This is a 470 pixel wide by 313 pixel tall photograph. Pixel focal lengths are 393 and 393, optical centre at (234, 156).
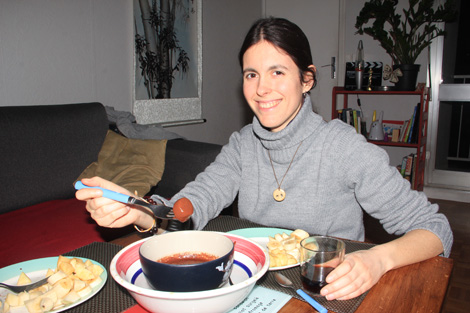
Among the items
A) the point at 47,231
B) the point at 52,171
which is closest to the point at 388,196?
the point at 47,231

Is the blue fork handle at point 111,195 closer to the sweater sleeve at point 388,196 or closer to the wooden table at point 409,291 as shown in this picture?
the wooden table at point 409,291

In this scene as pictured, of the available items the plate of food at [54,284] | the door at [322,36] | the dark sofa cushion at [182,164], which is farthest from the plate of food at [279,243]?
the door at [322,36]

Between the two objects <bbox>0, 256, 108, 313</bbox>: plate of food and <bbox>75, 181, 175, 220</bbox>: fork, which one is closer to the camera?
<bbox>0, 256, 108, 313</bbox>: plate of food

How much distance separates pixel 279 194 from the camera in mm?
1173

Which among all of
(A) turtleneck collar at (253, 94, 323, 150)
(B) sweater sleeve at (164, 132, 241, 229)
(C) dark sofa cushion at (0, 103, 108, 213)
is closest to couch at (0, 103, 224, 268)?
(C) dark sofa cushion at (0, 103, 108, 213)

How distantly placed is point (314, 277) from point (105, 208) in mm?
450

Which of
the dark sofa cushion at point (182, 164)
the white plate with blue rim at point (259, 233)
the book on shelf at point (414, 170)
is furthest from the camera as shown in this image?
the book on shelf at point (414, 170)

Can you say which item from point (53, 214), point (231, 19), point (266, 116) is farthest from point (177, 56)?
point (266, 116)

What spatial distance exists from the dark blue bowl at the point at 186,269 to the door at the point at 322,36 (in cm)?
396

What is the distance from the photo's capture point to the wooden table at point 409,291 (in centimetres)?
64

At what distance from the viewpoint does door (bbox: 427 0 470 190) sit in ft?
13.3

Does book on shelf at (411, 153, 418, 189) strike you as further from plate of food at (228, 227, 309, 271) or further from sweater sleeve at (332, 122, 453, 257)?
plate of food at (228, 227, 309, 271)

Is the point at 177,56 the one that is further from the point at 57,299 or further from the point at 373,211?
the point at 57,299

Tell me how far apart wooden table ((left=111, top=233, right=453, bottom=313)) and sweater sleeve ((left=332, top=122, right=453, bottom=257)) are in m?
0.14
